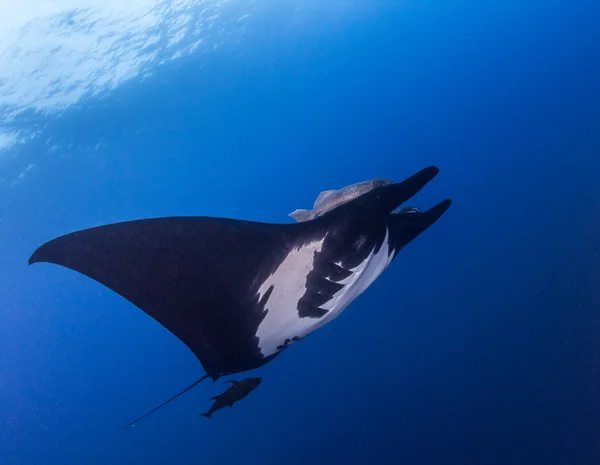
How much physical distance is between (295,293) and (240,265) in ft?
1.50

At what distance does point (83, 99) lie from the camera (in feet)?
55.3

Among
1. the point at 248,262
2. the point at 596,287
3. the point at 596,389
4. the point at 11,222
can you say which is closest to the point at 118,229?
the point at 248,262

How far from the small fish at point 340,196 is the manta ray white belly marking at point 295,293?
1.92 feet

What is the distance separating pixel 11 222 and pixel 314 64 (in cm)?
2355

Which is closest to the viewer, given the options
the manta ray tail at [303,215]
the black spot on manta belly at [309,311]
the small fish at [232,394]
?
the black spot on manta belly at [309,311]

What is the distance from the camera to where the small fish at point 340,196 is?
3164 mm

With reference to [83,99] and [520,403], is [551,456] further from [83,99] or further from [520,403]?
[83,99]

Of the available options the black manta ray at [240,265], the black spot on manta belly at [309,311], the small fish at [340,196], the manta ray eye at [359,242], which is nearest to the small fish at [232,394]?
the black manta ray at [240,265]

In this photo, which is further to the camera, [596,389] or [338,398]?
[338,398]

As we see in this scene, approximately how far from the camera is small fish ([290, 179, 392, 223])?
10.4 ft

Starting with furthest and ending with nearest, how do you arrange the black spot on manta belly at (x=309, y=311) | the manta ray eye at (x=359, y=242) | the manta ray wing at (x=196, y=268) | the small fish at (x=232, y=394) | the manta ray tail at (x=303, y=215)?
the small fish at (x=232, y=394), the manta ray tail at (x=303, y=215), the black spot on manta belly at (x=309, y=311), the manta ray eye at (x=359, y=242), the manta ray wing at (x=196, y=268)

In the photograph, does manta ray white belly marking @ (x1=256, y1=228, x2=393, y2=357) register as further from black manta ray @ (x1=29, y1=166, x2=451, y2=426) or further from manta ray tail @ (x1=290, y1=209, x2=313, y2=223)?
manta ray tail @ (x1=290, y1=209, x2=313, y2=223)

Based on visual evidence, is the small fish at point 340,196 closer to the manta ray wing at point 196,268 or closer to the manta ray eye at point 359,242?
the manta ray eye at point 359,242

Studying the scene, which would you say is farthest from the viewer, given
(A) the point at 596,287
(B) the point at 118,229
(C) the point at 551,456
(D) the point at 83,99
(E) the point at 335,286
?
(D) the point at 83,99
